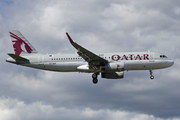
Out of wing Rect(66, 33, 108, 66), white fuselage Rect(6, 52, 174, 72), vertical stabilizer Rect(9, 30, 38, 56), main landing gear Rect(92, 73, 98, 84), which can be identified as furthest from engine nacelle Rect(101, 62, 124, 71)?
vertical stabilizer Rect(9, 30, 38, 56)

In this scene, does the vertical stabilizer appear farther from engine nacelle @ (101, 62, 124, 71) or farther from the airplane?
engine nacelle @ (101, 62, 124, 71)

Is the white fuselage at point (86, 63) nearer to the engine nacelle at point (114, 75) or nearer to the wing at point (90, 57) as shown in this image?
the wing at point (90, 57)

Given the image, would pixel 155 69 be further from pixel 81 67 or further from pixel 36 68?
pixel 36 68

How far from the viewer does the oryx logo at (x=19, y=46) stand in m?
57.0

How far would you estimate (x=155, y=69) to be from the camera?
5378 centimetres

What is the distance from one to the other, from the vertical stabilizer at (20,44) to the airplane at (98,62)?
1542mm

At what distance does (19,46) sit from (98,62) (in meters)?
16.2

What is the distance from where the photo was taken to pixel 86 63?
174 feet

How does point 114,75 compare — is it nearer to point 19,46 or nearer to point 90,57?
point 90,57

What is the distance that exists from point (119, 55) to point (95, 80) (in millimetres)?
6042

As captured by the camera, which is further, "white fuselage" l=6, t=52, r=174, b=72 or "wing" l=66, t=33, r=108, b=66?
"white fuselage" l=6, t=52, r=174, b=72

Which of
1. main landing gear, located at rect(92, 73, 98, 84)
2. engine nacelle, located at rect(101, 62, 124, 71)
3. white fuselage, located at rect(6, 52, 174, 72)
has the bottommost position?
main landing gear, located at rect(92, 73, 98, 84)

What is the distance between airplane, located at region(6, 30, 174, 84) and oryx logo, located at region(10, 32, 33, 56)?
1.75 meters

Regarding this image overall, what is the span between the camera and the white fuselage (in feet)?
171
